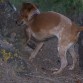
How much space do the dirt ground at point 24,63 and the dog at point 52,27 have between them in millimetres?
272

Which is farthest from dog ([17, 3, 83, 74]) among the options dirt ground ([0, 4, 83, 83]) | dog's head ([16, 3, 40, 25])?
dirt ground ([0, 4, 83, 83])

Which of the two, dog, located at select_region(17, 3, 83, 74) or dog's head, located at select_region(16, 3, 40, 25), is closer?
dog, located at select_region(17, 3, 83, 74)

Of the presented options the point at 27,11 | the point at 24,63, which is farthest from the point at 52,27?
the point at 24,63

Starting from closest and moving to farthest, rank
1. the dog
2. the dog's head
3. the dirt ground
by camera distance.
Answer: the dirt ground, the dog, the dog's head

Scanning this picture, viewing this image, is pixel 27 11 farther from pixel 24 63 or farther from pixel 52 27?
pixel 24 63

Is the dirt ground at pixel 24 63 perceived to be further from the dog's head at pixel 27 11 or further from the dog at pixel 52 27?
the dog's head at pixel 27 11

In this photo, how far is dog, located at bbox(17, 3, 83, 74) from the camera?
7938 mm

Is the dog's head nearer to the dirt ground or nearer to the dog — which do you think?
the dog

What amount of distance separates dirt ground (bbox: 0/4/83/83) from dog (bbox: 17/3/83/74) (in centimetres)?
27

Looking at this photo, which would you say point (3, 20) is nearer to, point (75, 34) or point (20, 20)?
point (20, 20)

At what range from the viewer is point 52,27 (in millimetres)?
7984

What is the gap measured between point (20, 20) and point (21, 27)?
4.30 feet

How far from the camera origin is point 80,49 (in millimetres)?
8578

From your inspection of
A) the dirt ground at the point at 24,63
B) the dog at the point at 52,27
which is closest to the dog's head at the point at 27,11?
the dog at the point at 52,27
